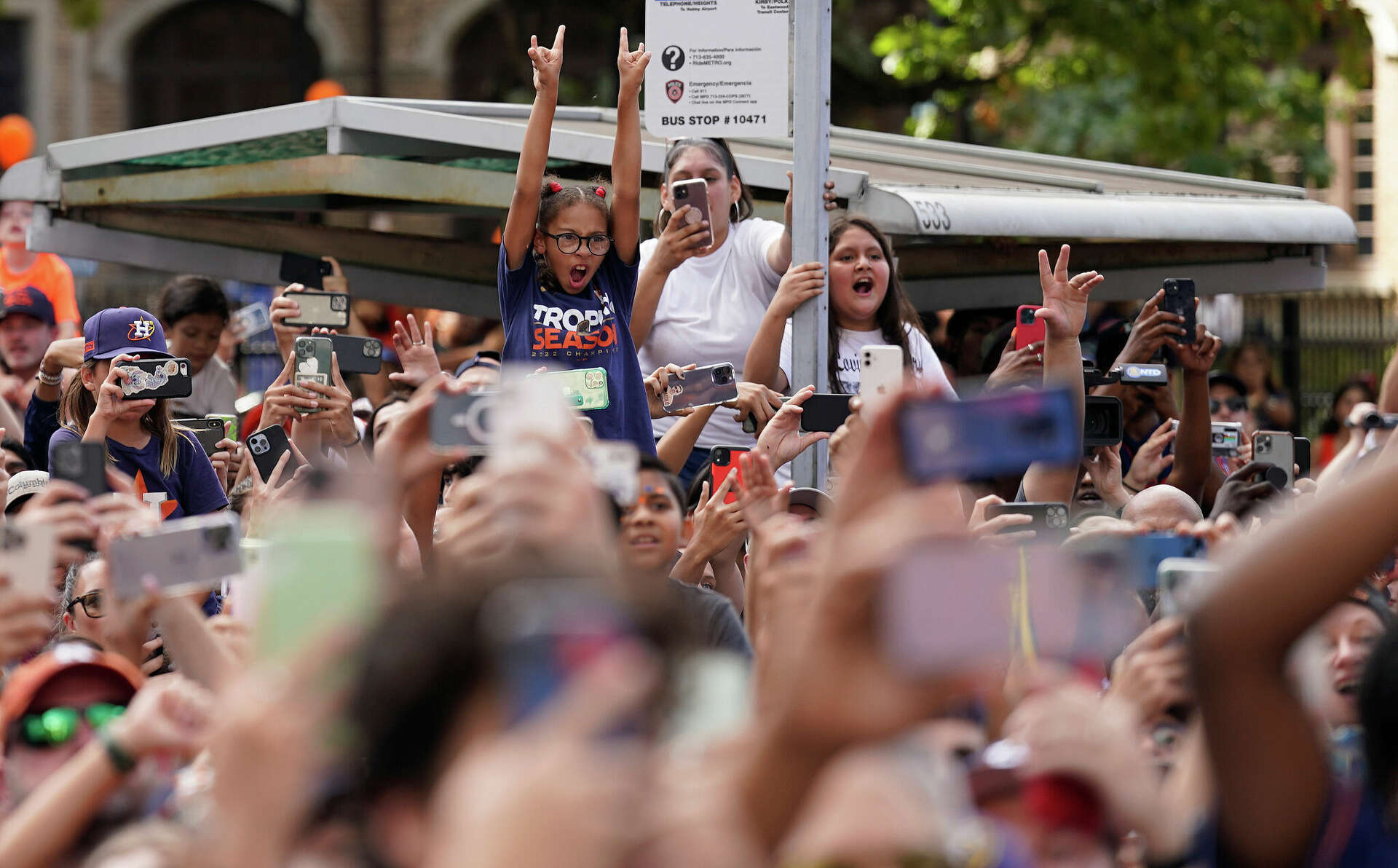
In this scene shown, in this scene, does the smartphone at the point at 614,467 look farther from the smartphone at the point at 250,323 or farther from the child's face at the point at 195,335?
the smartphone at the point at 250,323

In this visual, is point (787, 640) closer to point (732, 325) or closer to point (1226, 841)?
point (1226, 841)

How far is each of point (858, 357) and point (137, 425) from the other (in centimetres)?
224

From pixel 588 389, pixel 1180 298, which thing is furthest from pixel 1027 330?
pixel 588 389

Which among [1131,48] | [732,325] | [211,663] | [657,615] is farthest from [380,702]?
[1131,48]

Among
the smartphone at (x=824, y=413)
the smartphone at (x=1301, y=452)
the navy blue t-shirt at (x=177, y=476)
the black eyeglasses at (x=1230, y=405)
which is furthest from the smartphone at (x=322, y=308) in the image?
the black eyeglasses at (x=1230, y=405)

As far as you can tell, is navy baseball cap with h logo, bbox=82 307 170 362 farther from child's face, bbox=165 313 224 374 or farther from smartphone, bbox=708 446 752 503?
smartphone, bbox=708 446 752 503

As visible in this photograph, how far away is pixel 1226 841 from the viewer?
7.34 feet

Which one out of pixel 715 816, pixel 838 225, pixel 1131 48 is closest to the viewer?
pixel 715 816

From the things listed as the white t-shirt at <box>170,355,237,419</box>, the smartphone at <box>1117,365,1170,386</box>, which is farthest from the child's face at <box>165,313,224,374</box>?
the smartphone at <box>1117,365,1170,386</box>

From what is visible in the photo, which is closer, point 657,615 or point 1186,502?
point 657,615

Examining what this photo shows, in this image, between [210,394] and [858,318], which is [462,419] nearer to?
[858,318]

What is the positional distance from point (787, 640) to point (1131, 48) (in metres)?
12.2

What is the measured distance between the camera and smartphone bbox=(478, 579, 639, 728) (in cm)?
156

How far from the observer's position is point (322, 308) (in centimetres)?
624
